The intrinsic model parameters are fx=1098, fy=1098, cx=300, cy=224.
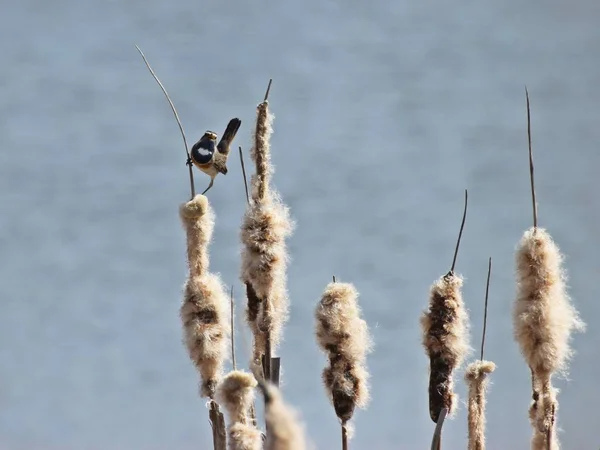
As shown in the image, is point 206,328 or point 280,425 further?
point 206,328

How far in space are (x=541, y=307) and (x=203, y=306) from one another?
65.8 inches

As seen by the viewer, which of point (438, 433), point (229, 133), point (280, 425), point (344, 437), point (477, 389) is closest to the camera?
point (280, 425)

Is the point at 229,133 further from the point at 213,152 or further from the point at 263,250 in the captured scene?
the point at 263,250

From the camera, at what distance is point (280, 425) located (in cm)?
342

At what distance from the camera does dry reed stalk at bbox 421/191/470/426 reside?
201 inches

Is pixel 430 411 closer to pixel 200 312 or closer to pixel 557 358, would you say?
pixel 557 358

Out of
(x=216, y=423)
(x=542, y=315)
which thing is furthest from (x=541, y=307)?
(x=216, y=423)

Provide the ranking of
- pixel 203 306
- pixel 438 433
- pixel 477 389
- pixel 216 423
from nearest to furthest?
pixel 438 433
pixel 216 423
pixel 203 306
pixel 477 389

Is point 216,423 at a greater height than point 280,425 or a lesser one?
greater

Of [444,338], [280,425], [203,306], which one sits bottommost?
[280,425]

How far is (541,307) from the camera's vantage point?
5.01 m

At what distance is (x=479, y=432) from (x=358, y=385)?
800mm

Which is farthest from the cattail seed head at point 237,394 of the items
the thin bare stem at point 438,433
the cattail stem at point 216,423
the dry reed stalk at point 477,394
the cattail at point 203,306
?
the dry reed stalk at point 477,394

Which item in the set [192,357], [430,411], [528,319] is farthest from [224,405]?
[528,319]
